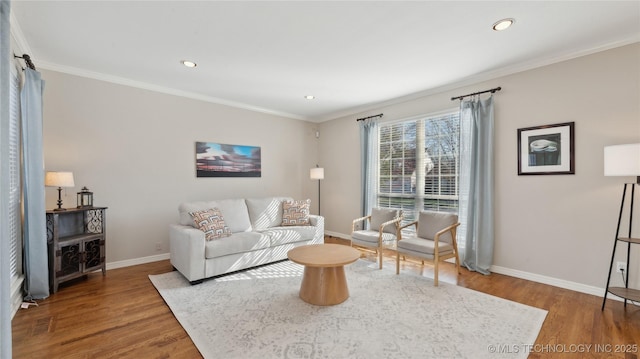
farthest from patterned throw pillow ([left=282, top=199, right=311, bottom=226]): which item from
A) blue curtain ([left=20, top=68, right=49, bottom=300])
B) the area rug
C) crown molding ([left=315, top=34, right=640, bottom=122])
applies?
blue curtain ([left=20, top=68, right=49, bottom=300])

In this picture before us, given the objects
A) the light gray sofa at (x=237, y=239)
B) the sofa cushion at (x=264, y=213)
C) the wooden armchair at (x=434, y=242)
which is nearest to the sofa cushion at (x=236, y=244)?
the light gray sofa at (x=237, y=239)

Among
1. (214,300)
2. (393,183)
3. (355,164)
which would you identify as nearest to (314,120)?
(355,164)

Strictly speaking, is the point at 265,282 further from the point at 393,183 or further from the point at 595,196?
the point at 595,196

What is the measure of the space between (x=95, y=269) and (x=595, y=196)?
227 inches

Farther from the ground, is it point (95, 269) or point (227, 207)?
point (227, 207)

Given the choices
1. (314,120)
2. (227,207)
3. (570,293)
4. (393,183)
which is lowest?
(570,293)

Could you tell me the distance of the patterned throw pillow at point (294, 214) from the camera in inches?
182

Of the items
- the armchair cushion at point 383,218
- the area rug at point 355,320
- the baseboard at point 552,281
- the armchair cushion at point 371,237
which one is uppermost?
the armchair cushion at point 383,218

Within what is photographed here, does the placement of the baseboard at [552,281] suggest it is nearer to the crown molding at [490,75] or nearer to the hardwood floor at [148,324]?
the hardwood floor at [148,324]

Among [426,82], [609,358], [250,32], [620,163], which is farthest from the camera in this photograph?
[426,82]

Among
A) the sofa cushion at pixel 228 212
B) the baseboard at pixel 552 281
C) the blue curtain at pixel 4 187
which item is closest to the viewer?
the blue curtain at pixel 4 187

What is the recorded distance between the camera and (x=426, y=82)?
403 centimetres

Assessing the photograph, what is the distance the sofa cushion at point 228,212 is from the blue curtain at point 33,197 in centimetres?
136

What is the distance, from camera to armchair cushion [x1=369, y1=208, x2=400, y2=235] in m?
4.35
